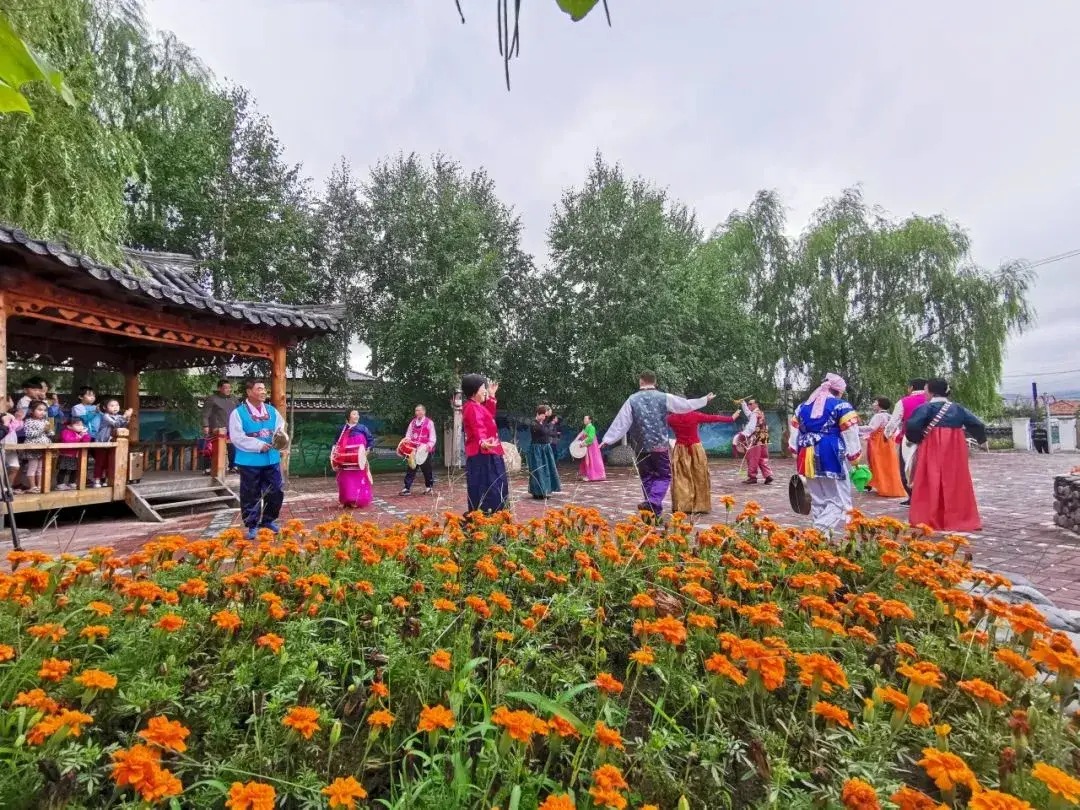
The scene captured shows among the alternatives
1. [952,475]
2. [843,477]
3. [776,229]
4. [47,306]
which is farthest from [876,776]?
[776,229]

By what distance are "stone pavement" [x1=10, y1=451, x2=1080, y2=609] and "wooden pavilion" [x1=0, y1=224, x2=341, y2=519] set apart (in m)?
0.66

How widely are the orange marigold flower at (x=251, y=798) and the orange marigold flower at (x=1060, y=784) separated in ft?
5.35

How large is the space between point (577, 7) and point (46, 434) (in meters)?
8.70

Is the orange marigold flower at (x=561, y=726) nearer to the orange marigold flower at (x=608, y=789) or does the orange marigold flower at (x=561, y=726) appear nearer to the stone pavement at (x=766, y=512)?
the orange marigold flower at (x=608, y=789)

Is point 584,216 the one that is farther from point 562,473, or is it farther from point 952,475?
point 952,475

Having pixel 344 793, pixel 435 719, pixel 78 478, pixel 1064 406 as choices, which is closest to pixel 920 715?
pixel 435 719

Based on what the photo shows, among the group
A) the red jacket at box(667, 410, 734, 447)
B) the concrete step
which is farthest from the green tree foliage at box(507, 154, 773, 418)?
the concrete step

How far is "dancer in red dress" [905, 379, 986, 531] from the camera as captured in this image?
19.9 ft

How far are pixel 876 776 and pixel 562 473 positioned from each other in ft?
50.2

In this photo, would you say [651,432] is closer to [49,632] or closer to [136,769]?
[49,632]

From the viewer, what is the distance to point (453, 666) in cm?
192

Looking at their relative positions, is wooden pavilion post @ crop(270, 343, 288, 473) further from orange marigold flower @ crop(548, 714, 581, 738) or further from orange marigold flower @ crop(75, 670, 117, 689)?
orange marigold flower @ crop(548, 714, 581, 738)

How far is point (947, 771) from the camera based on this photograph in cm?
122

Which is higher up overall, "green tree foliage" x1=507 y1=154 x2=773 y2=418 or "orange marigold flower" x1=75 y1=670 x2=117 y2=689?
"green tree foliage" x1=507 y1=154 x2=773 y2=418
